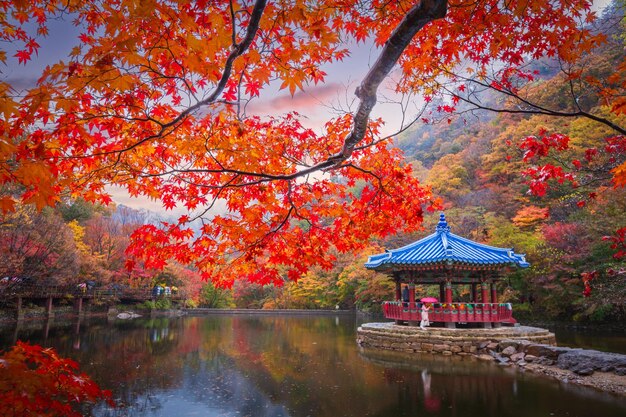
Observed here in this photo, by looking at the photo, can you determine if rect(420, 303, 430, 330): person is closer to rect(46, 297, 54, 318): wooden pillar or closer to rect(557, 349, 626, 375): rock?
rect(557, 349, 626, 375): rock

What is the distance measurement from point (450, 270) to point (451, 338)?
2695 millimetres

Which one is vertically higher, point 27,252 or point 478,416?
point 27,252

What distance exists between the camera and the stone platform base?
12352mm

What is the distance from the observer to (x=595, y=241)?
16.1 metres

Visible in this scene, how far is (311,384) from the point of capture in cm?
870

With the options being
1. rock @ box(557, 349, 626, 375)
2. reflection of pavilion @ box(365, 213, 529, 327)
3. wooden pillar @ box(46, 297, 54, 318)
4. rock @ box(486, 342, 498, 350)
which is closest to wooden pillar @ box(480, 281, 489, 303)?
reflection of pavilion @ box(365, 213, 529, 327)

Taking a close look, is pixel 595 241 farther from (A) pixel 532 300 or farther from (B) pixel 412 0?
(B) pixel 412 0

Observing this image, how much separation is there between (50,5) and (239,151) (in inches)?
86.9

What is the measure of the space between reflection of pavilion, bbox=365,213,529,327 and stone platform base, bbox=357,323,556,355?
0.78m

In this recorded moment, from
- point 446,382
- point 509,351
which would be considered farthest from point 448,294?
point 446,382

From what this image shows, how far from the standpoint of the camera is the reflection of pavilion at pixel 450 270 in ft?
44.8

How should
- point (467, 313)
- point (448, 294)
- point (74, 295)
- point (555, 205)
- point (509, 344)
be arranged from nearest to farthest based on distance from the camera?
point (509, 344)
point (467, 313)
point (448, 294)
point (555, 205)
point (74, 295)

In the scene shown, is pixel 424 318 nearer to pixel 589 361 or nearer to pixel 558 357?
pixel 558 357

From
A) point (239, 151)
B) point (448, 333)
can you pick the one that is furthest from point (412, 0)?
point (448, 333)
